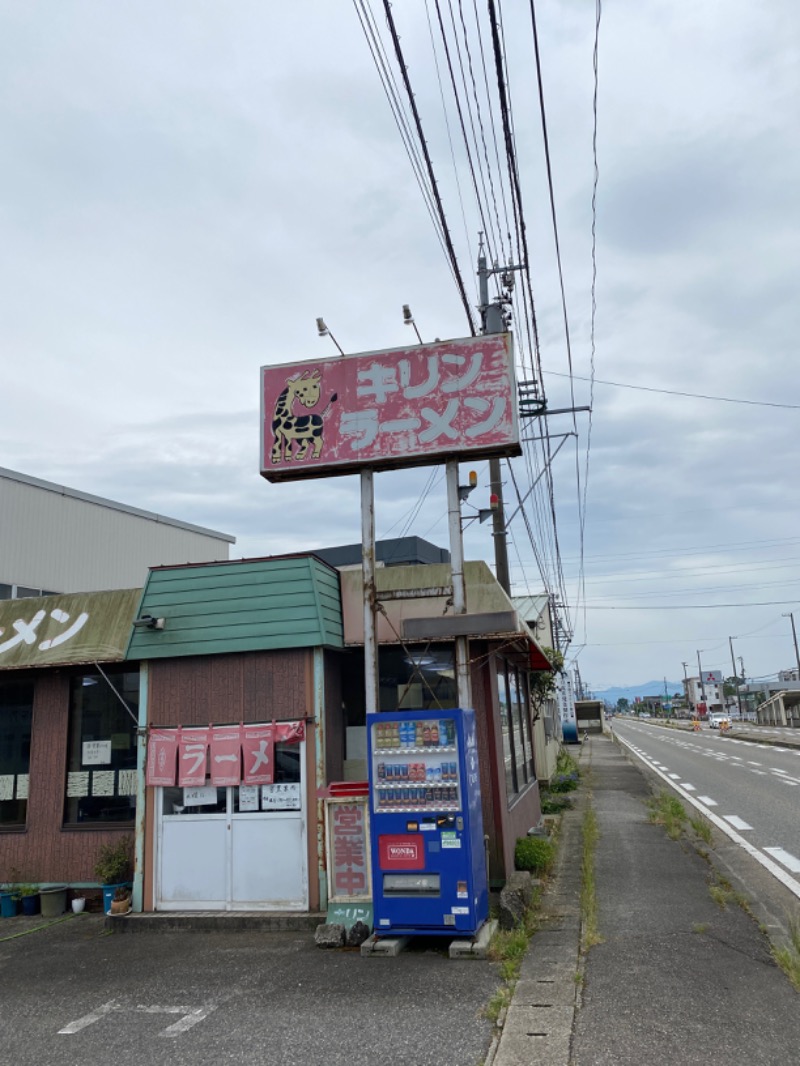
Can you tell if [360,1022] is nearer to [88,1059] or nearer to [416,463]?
[88,1059]

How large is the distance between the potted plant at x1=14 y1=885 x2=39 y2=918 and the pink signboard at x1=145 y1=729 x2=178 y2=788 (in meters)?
2.31

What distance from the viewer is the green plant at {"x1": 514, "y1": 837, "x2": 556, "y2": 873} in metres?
9.72

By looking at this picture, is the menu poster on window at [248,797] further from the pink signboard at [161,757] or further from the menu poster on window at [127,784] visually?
the menu poster on window at [127,784]

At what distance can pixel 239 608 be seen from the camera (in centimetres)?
952

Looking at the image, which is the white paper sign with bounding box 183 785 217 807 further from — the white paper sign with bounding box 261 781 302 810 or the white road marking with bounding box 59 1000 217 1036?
the white road marking with bounding box 59 1000 217 1036

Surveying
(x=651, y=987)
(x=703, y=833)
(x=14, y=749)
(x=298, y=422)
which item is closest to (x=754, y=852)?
(x=703, y=833)

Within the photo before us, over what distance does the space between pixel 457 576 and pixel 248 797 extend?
3.74 meters

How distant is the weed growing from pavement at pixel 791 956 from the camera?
594 cm

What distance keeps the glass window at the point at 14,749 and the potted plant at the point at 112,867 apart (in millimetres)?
1494

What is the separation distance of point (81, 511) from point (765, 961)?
806 inches

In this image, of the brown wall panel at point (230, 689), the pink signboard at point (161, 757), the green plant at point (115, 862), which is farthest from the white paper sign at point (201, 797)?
the green plant at point (115, 862)

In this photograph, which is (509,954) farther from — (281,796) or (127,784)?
(127,784)

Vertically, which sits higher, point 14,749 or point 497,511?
point 497,511

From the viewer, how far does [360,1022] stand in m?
5.55
